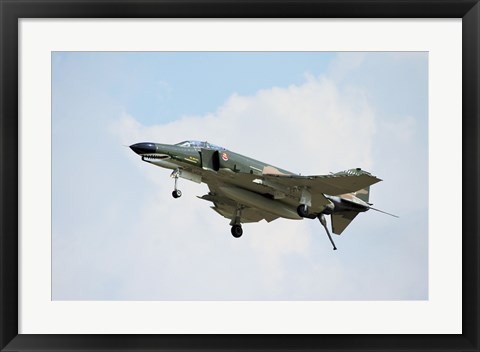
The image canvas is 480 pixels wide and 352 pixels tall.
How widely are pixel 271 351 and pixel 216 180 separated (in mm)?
8839

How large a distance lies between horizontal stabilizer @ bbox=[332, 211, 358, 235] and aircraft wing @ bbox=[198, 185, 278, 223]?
178cm

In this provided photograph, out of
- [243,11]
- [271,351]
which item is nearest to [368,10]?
[243,11]

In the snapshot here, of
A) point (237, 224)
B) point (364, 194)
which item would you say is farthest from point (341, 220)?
point (237, 224)

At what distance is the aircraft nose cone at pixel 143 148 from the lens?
19.2m

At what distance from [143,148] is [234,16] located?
733 cm

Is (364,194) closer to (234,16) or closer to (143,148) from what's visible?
(143,148)

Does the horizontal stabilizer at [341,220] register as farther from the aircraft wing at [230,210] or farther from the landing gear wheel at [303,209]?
the landing gear wheel at [303,209]

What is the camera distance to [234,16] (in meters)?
12.6

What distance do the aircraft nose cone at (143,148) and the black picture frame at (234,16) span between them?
22.0 feet

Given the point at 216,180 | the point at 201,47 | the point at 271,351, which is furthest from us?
the point at 216,180

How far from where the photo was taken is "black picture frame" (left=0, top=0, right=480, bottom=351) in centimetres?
1239

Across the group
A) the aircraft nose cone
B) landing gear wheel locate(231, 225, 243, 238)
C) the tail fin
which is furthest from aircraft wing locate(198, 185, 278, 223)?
the aircraft nose cone

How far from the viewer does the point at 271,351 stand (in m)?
12.4

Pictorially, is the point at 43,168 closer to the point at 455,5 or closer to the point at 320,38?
the point at 320,38
